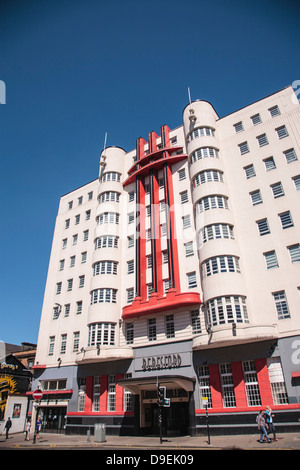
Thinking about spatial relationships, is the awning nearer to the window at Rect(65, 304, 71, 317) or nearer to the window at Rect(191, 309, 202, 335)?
the window at Rect(191, 309, 202, 335)

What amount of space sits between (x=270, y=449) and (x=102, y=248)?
92.0 feet

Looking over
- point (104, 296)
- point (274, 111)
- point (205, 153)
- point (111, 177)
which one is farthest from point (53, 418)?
point (274, 111)

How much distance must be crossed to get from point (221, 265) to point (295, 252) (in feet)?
21.9

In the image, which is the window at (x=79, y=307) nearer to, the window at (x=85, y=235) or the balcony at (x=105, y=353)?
the balcony at (x=105, y=353)

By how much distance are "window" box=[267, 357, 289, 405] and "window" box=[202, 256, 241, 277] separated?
27.5 ft

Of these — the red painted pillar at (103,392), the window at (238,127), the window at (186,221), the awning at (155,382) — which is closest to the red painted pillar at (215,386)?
the awning at (155,382)

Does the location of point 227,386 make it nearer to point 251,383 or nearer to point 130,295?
point 251,383

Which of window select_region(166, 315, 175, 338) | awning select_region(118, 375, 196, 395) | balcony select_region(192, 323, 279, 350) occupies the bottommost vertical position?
awning select_region(118, 375, 196, 395)

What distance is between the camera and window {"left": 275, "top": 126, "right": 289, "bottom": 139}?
3409 centimetres

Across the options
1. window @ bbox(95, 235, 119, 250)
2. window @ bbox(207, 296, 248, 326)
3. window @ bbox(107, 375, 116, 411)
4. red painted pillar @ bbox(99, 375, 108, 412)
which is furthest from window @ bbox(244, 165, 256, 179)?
red painted pillar @ bbox(99, 375, 108, 412)

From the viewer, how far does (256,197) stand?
33.3 metres

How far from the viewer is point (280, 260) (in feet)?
94.4
